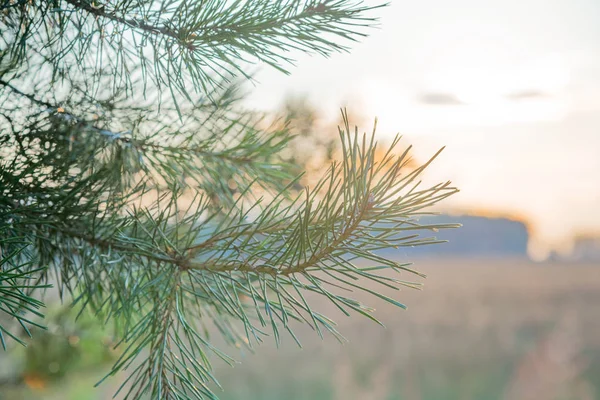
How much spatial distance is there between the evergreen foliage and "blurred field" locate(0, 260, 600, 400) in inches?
83.1

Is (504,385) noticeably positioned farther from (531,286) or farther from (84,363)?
(84,363)

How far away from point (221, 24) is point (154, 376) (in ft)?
0.68

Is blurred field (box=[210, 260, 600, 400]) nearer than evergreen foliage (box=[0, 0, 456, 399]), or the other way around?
evergreen foliage (box=[0, 0, 456, 399])

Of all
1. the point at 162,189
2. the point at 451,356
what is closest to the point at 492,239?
the point at 451,356

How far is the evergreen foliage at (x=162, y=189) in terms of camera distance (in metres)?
0.28

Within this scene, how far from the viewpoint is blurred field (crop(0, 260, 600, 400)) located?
2.47 meters

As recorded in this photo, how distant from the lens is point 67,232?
0.37 meters

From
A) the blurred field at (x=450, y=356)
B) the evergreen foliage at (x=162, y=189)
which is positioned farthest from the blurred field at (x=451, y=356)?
the evergreen foliage at (x=162, y=189)

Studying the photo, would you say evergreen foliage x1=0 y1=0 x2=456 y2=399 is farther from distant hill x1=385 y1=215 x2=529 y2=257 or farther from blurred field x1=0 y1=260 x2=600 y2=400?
distant hill x1=385 y1=215 x2=529 y2=257

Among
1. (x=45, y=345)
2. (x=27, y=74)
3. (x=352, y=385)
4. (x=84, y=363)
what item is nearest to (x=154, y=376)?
(x=27, y=74)

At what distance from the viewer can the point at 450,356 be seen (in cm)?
265

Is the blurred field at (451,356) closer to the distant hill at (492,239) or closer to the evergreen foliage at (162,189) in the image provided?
the distant hill at (492,239)

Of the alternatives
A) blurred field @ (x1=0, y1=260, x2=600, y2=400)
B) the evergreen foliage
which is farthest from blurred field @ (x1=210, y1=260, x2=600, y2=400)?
the evergreen foliage

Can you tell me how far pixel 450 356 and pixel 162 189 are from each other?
95.7 inches
